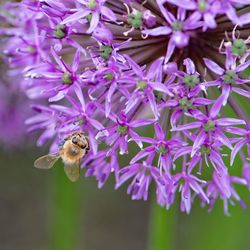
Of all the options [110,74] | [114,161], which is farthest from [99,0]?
[114,161]

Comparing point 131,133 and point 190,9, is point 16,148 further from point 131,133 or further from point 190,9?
point 190,9

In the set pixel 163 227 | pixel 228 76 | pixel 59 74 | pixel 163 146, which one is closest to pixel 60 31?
pixel 59 74

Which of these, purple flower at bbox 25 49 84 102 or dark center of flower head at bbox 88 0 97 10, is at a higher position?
dark center of flower head at bbox 88 0 97 10

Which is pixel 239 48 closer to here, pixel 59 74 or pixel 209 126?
pixel 209 126

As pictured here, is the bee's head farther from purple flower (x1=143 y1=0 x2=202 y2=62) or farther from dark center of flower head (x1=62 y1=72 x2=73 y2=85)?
purple flower (x1=143 y1=0 x2=202 y2=62)

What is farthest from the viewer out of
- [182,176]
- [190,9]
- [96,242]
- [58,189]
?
[96,242]

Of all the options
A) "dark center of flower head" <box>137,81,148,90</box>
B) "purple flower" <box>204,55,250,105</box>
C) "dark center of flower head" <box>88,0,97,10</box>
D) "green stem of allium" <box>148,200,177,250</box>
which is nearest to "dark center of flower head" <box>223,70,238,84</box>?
"purple flower" <box>204,55,250,105</box>
